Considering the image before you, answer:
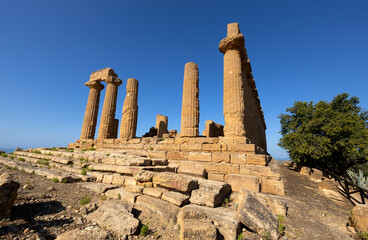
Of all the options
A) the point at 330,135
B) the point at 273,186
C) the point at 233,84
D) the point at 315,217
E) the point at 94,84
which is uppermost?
the point at 94,84

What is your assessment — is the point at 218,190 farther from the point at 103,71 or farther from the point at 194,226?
the point at 103,71

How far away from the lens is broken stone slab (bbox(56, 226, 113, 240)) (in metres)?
2.50

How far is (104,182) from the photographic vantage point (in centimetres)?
600

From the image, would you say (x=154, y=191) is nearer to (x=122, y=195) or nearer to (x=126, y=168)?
(x=122, y=195)

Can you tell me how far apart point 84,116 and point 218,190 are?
15.4 m

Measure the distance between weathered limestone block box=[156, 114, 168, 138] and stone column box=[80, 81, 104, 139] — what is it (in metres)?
7.77

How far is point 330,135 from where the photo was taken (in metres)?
14.7

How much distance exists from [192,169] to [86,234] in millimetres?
4565

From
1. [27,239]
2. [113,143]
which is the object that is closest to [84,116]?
[113,143]

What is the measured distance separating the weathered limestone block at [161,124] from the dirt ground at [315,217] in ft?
54.6

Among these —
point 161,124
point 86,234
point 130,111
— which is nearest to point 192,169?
point 86,234

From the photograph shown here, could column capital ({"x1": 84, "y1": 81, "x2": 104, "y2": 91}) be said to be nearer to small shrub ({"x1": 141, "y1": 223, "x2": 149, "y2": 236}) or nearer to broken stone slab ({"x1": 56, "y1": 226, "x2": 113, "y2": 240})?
broken stone slab ({"x1": 56, "y1": 226, "x2": 113, "y2": 240})

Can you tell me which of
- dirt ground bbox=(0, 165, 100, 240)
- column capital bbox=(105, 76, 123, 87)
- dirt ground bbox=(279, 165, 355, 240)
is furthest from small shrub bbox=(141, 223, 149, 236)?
→ column capital bbox=(105, 76, 123, 87)

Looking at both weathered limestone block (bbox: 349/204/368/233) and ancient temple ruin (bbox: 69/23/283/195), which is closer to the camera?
weathered limestone block (bbox: 349/204/368/233)
